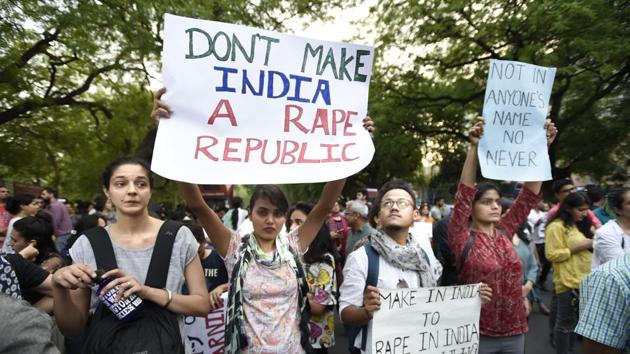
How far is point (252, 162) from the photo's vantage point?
248cm

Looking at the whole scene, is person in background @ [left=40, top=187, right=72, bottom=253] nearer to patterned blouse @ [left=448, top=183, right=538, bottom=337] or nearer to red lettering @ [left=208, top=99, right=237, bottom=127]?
red lettering @ [left=208, top=99, right=237, bottom=127]

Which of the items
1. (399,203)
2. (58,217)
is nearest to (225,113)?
(399,203)

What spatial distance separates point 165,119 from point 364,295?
4.52 feet

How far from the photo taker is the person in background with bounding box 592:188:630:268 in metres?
3.79

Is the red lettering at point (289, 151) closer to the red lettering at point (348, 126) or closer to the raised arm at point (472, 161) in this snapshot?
the red lettering at point (348, 126)

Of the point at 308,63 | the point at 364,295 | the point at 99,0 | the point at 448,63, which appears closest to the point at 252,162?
the point at 308,63

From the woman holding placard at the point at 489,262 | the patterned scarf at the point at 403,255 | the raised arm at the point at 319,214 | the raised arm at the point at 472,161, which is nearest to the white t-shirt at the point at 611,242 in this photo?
the woman holding placard at the point at 489,262

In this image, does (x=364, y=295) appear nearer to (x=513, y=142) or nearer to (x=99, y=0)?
(x=513, y=142)

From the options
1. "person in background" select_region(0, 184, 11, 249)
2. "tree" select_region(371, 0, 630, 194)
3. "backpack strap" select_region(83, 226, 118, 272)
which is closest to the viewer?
"backpack strap" select_region(83, 226, 118, 272)

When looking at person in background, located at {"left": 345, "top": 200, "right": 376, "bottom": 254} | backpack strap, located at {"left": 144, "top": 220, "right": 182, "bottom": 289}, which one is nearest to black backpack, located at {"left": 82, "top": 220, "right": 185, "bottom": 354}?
backpack strap, located at {"left": 144, "top": 220, "right": 182, "bottom": 289}

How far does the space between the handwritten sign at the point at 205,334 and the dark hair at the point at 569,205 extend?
3649mm

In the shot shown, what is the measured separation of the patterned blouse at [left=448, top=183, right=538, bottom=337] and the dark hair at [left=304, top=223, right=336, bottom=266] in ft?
3.84

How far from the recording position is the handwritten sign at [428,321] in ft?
8.29

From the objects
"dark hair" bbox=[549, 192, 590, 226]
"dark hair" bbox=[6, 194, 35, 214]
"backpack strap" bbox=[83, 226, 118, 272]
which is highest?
"dark hair" bbox=[549, 192, 590, 226]
